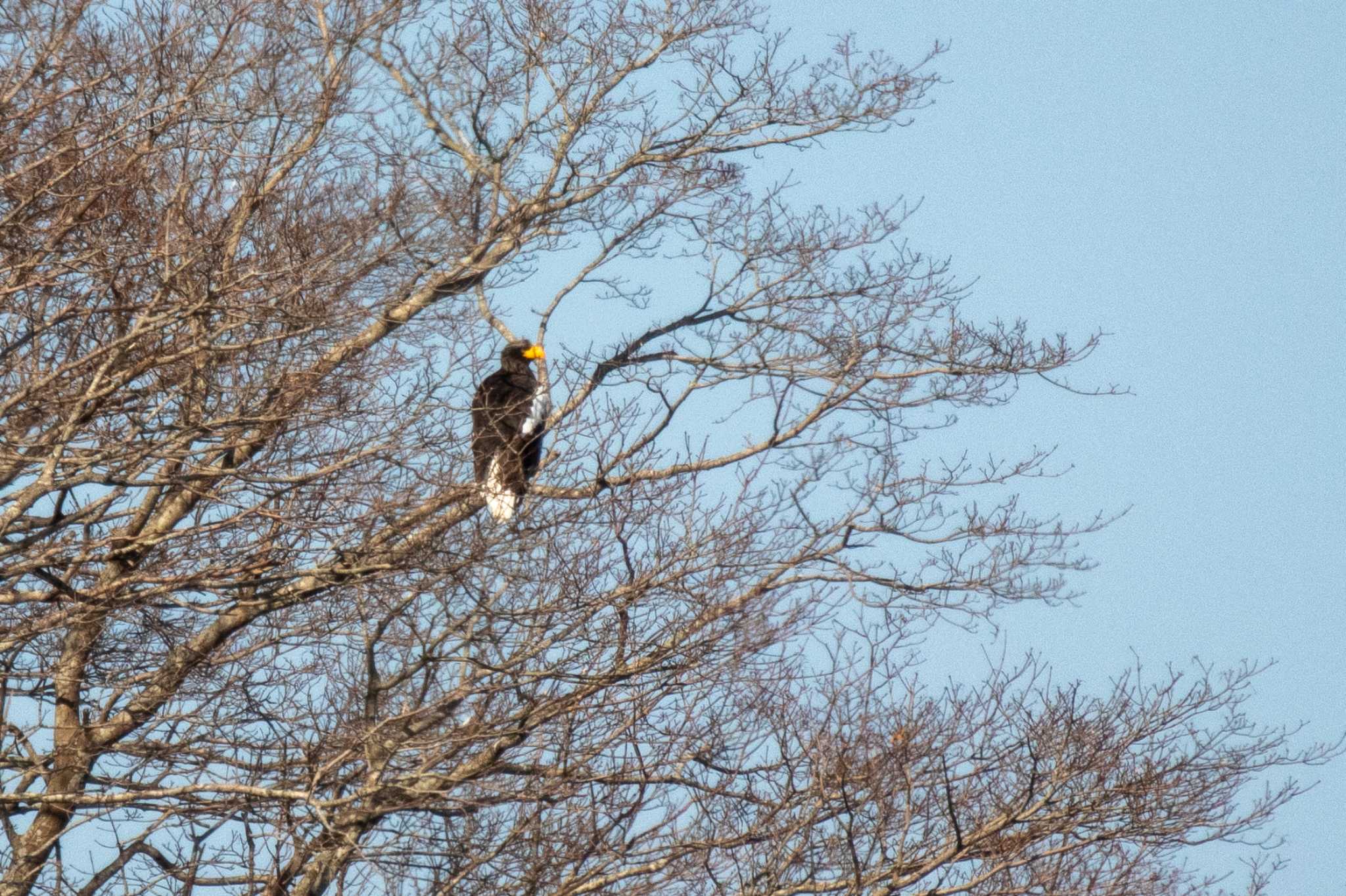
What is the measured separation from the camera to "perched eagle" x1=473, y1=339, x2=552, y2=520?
7.08 metres

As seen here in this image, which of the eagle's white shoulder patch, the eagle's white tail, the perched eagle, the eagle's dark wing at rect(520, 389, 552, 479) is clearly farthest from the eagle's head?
the eagle's white tail

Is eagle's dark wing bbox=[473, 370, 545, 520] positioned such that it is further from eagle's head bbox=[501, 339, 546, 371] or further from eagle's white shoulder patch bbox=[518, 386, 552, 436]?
eagle's head bbox=[501, 339, 546, 371]

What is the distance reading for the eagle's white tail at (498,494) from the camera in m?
7.02

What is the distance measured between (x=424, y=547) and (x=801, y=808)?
6.84 ft

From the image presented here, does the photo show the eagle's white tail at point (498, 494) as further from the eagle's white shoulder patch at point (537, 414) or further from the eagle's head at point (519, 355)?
the eagle's head at point (519, 355)

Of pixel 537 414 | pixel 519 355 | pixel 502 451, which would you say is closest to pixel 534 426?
pixel 537 414

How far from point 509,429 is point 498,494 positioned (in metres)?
1.62

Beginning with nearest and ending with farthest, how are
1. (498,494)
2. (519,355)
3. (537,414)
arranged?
(498,494), (537,414), (519,355)

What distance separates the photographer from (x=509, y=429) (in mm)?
8656

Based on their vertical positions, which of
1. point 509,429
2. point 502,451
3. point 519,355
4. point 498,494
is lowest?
point 498,494

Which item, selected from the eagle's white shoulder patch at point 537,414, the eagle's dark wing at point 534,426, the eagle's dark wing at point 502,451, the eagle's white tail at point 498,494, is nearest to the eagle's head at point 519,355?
the eagle's dark wing at point 534,426

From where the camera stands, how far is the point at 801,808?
23.8ft

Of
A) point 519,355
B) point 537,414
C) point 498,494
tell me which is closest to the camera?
point 498,494

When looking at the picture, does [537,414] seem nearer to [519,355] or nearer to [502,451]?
[519,355]
